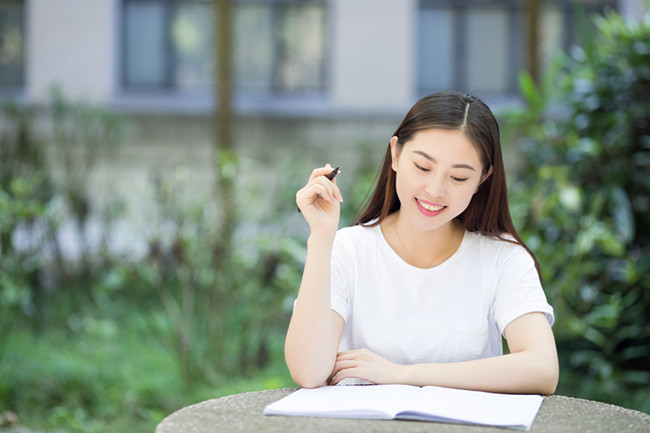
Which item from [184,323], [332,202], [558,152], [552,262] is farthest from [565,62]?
[332,202]

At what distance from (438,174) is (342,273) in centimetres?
34

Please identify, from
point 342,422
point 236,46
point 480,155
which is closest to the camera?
point 342,422

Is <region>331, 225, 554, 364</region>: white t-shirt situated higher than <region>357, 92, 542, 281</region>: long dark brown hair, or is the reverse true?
<region>357, 92, 542, 281</region>: long dark brown hair

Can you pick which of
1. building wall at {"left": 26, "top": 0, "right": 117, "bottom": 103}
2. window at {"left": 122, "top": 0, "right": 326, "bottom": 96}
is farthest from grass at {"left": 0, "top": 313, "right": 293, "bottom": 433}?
window at {"left": 122, "top": 0, "right": 326, "bottom": 96}

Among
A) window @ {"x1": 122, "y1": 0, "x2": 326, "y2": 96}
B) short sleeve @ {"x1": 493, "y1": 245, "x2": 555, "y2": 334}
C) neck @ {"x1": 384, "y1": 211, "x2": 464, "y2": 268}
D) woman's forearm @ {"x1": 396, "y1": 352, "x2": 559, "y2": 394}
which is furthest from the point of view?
window @ {"x1": 122, "y1": 0, "x2": 326, "y2": 96}

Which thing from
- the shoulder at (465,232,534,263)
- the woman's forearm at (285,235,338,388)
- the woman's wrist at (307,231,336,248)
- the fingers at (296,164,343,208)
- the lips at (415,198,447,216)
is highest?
the fingers at (296,164,343,208)

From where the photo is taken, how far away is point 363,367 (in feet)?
5.19

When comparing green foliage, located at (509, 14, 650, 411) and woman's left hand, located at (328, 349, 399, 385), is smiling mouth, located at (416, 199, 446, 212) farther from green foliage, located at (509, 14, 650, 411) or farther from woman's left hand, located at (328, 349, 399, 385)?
green foliage, located at (509, 14, 650, 411)

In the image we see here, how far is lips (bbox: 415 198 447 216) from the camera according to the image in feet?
5.35

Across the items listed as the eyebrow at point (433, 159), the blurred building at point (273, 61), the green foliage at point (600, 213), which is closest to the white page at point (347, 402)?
the eyebrow at point (433, 159)

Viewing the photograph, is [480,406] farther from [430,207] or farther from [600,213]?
[600,213]

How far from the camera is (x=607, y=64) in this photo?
152 inches

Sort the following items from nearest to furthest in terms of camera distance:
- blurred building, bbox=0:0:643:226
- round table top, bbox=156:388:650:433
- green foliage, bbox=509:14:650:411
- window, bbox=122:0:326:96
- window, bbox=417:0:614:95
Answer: round table top, bbox=156:388:650:433
green foliage, bbox=509:14:650:411
blurred building, bbox=0:0:643:226
window, bbox=122:0:326:96
window, bbox=417:0:614:95

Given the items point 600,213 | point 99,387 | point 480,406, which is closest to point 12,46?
point 99,387
